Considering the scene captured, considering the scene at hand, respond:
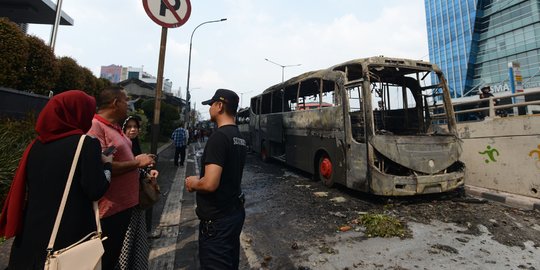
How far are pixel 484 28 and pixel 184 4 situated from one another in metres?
65.2

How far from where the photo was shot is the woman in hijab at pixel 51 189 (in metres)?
1.50

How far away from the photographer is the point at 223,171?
6.92 ft

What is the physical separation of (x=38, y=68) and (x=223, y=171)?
329 inches

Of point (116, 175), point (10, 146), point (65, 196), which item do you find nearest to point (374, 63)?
point (116, 175)

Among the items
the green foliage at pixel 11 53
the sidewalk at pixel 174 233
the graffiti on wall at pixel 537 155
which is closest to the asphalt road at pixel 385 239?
the sidewalk at pixel 174 233

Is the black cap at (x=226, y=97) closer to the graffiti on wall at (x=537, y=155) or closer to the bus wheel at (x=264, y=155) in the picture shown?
the graffiti on wall at (x=537, y=155)

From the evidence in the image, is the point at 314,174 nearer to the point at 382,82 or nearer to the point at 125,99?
the point at 382,82

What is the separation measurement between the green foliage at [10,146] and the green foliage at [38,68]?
150 cm

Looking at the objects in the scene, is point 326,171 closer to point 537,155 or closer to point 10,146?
point 537,155

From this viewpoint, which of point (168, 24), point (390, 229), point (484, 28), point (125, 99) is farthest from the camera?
point (484, 28)

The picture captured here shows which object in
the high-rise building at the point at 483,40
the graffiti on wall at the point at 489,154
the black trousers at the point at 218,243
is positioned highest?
the high-rise building at the point at 483,40

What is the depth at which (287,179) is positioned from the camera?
345 inches

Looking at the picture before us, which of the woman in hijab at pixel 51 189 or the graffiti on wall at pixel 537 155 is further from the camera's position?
the graffiti on wall at pixel 537 155

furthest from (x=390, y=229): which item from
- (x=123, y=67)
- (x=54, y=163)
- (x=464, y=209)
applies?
(x=123, y=67)
